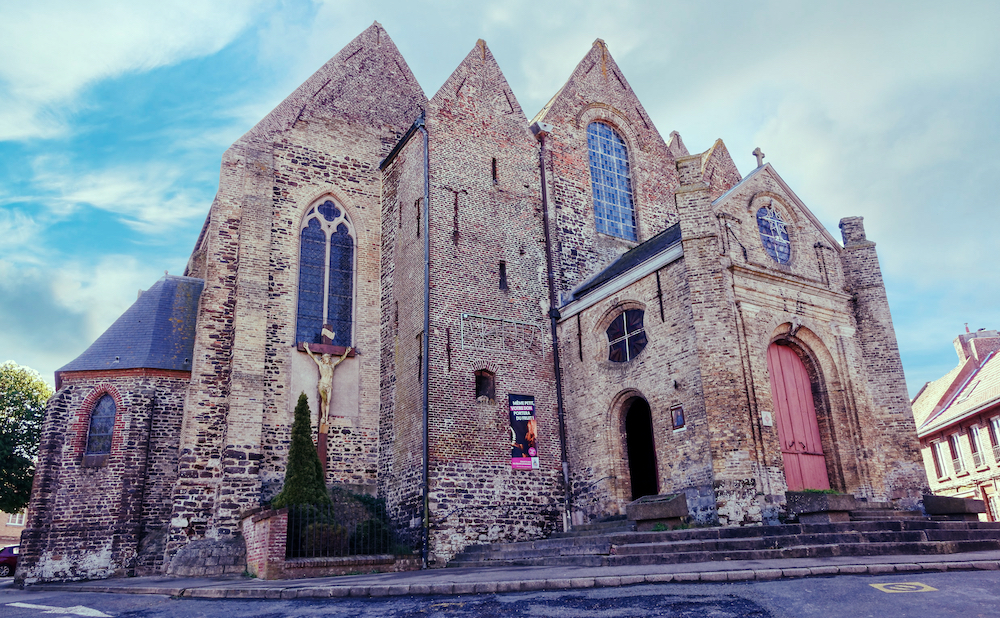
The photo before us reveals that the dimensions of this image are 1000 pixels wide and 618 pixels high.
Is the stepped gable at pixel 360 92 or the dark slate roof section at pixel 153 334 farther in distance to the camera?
the stepped gable at pixel 360 92

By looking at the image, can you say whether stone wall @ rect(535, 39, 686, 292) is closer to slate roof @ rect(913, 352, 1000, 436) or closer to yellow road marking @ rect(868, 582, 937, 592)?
yellow road marking @ rect(868, 582, 937, 592)

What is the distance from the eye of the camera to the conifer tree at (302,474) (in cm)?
1410

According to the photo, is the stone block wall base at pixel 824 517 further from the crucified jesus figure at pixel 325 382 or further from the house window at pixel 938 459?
the house window at pixel 938 459

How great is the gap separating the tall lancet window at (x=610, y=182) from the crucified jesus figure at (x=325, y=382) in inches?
334

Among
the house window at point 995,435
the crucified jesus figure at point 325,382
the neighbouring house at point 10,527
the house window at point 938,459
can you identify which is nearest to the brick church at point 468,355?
the crucified jesus figure at point 325,382

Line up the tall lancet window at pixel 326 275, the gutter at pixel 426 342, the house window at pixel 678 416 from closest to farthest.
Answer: the house window at pixel 678 416, the gutter at pixel 426 342, the tall lancet window at pixel 326 275

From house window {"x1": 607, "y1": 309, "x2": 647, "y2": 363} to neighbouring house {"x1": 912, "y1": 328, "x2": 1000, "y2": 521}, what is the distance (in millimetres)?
14784

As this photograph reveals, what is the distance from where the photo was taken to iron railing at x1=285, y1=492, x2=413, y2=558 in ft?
44.6

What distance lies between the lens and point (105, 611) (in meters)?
8.77

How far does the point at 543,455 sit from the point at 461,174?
7.32 metres

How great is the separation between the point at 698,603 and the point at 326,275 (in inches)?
565

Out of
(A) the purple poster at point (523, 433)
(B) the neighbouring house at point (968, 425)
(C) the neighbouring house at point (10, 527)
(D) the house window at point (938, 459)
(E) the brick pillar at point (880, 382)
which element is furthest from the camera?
(C) the neighbouring house at point (10, 527)

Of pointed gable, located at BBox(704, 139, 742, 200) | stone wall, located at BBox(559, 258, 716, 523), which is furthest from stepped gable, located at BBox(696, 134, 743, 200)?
stone wall, located at BBox(559, 258, 716, 523)

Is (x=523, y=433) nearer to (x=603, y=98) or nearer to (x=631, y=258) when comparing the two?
(x=631, y=258)
